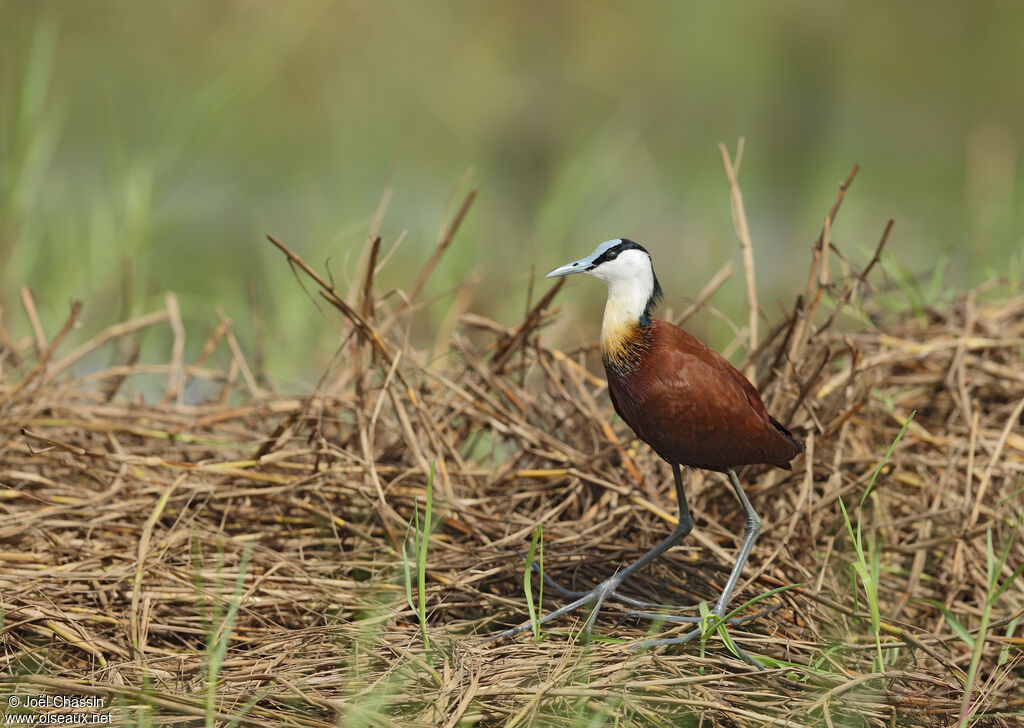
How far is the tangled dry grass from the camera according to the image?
2.05 meters

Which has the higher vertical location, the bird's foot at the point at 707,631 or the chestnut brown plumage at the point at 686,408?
the chestnut brown plumage at the point at 686,408

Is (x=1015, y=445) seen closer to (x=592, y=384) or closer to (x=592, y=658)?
(x=592, y=384)

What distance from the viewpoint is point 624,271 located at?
2352mm

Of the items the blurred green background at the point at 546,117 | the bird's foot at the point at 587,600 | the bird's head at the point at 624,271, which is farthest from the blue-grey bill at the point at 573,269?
the blurred green background at the point at 546,117

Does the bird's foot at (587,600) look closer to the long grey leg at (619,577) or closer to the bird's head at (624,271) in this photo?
the long grey leg at (619,577)

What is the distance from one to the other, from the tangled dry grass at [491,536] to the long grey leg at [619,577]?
0.05m

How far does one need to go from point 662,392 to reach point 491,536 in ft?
2.43

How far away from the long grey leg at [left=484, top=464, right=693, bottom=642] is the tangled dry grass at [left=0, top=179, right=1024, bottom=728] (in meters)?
0.05

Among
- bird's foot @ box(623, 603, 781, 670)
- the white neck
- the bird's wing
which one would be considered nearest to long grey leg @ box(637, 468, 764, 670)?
bird's foot @ box(623, 603, 781, 670)

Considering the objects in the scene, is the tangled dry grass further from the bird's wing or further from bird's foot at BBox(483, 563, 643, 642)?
the bird's wing

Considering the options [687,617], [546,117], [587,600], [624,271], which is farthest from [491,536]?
[546,117]

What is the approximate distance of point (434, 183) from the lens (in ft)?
29.5

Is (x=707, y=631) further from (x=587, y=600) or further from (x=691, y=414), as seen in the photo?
(x=691, y=414)

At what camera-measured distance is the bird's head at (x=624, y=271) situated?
234 centimetres
